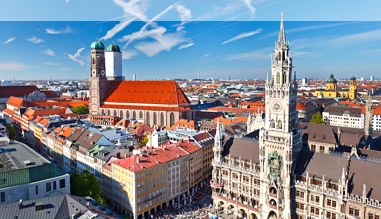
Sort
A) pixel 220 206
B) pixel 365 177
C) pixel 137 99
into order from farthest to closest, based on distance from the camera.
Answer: pixel 137 99 → pixel 220 206 → pixel 365 177

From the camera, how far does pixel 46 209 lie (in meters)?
49.0

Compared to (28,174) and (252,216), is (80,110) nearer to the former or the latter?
(28,174)

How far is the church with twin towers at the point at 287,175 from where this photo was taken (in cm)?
5819

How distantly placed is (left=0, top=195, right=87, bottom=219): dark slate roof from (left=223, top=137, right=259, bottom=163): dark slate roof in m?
40.1

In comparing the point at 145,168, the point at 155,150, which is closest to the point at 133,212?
the point at 145,168

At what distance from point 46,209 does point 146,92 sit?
115184mm

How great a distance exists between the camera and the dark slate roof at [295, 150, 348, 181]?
61.5 m

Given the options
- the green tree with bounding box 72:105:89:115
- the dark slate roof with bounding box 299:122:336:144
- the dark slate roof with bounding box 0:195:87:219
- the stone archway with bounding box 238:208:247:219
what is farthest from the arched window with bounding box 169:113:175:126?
the dark slate roof with bounding box 0:195:87:219

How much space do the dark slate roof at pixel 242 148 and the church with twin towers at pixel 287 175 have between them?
0.25 meters

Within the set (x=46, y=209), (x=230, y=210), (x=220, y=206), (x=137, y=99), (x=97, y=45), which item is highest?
(x=97, y=45)

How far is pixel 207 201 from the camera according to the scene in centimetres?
8412

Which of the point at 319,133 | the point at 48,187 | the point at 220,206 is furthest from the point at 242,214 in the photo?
the point at 319,133

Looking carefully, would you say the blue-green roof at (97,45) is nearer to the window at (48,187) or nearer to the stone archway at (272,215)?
the window at (48,187)

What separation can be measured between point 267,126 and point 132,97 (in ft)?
351
